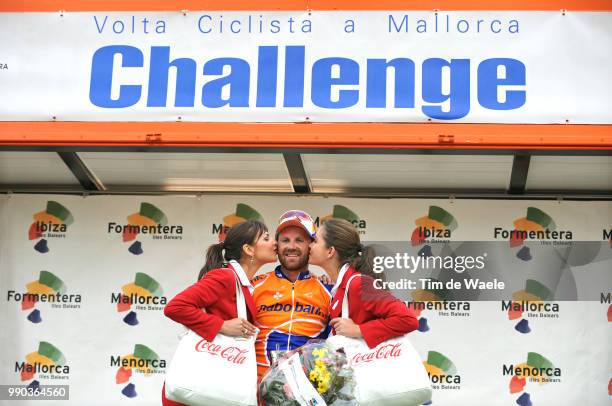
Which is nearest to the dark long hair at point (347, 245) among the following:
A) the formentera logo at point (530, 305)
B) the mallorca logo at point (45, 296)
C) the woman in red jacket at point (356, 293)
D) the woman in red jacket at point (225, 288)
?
the woman in red jacket at point (356, 293)

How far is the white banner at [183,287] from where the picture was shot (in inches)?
233

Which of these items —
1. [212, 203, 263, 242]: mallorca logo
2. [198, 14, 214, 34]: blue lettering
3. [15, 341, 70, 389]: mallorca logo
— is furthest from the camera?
[212, 203, 263, 242]: mallorca logo

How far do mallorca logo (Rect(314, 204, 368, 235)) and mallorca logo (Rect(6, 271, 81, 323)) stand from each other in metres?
1.81

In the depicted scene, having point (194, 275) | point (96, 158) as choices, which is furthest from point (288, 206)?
point (96, 158)

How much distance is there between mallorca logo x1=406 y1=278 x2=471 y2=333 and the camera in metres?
6.04

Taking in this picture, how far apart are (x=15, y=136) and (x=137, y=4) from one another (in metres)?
1.17

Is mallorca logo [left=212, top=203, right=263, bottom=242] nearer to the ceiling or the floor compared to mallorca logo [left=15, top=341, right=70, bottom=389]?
nearer to the ceiling

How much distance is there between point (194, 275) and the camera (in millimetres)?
6188

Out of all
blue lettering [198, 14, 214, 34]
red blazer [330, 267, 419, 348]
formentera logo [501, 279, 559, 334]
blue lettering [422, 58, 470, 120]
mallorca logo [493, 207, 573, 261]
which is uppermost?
blue lettering [198, 14, 214, 34]

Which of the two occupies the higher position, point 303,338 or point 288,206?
point 288,206

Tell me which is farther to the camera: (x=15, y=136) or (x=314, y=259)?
(x=15, y=136)

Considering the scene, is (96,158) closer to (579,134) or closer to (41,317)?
(41,317)

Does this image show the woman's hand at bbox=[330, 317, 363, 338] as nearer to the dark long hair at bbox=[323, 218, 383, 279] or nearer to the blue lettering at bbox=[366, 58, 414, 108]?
the dark long hair at bbox=[323, 218, 383, 279]

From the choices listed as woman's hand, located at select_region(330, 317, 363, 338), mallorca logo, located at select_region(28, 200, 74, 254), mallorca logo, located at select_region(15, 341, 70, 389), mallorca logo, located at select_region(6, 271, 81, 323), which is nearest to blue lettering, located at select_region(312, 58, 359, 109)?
woman's hand, located at select_region(330, 317, 363, 338)
